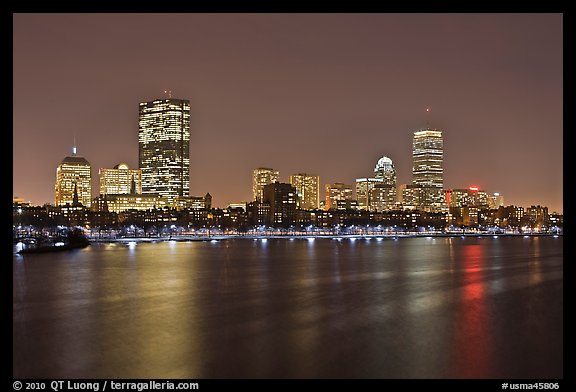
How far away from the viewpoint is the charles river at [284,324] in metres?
18.7

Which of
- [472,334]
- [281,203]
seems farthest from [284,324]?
[281,203]

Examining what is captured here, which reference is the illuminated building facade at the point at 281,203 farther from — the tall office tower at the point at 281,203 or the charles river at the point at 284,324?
the charles river at the point at 284,324

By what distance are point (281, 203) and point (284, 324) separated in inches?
6400

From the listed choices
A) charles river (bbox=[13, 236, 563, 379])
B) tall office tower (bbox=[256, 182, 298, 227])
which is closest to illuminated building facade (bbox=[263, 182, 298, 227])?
tall office tower (bbox=[256, 182, 298, 227])

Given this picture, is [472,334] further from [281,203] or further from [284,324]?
[281,203]

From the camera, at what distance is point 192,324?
25094 mm

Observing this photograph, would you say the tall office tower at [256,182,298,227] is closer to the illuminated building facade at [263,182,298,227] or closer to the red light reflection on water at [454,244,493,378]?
the illuminated building facade at [263,182,298,227]

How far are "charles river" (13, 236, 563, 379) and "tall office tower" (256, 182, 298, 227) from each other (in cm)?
13794

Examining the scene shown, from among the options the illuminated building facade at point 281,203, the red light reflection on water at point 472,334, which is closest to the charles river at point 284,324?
the red light reflection on water at point 472,334

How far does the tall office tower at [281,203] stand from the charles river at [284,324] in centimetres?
13794

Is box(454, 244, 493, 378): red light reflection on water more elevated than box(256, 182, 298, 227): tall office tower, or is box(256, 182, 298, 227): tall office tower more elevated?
box(256, 182, 298, 227): tall office tower

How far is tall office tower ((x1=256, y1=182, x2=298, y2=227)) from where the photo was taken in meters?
185
